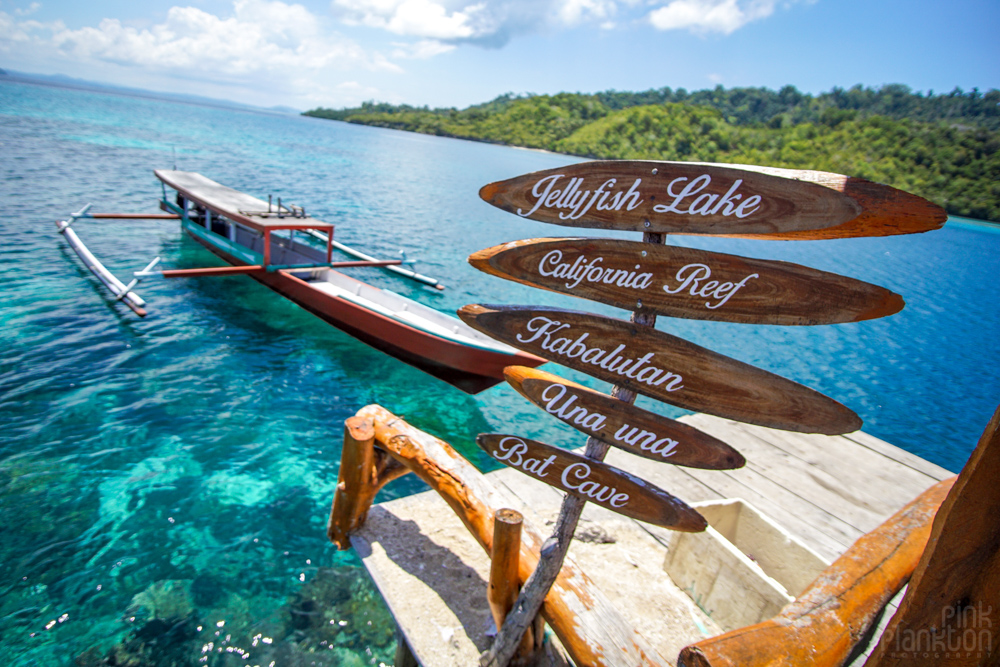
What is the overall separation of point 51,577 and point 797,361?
58.2ft

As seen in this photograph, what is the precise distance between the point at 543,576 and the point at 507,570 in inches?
14.5

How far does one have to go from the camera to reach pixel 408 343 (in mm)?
10305

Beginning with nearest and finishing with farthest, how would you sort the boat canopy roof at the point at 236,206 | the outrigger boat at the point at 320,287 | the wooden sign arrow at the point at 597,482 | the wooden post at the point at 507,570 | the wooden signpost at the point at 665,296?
the wooden signpost at the point at 665,296
the wooden sign arrow at the point at 597,482
the wooden post at the point at 507,570
the outrigger boat at the point at 320,287
the boat canopy roof at the point at 236,206

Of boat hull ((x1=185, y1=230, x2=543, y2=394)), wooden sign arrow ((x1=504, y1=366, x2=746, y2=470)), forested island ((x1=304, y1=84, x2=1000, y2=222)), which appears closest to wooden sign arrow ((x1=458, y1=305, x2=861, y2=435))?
wooden sign arrow ((x1=504, y1=366, x2=746, y2=470))

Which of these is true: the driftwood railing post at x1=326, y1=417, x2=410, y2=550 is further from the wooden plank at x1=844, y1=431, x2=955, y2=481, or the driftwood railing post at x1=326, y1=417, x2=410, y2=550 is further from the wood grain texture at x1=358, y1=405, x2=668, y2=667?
the wooden plank at x1=844, y1=431, x2=955, y2=481

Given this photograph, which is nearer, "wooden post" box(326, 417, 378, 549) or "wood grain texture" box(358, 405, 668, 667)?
"wood grain texture" box(358, 405, 668, 667)

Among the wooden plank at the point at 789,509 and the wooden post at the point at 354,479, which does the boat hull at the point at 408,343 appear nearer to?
the wooden plank at the point at 789,509

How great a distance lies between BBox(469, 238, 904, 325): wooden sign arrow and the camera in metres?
1.80

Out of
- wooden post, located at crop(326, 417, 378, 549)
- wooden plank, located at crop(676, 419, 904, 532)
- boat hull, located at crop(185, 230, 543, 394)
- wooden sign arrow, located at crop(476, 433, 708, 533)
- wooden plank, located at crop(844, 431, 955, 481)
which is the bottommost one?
boat hull, located at crop(185, 230, 543, 394)

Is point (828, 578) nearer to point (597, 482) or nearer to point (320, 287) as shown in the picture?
point (597, 482)

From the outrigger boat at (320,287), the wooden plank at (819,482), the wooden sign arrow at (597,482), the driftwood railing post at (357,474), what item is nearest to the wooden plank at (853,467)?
the wooden plank at (819,482)

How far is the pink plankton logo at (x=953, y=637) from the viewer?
1.26m

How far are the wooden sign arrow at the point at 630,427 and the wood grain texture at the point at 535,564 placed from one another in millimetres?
1243

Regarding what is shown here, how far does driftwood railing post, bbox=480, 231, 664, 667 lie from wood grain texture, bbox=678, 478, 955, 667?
0.93 meters
